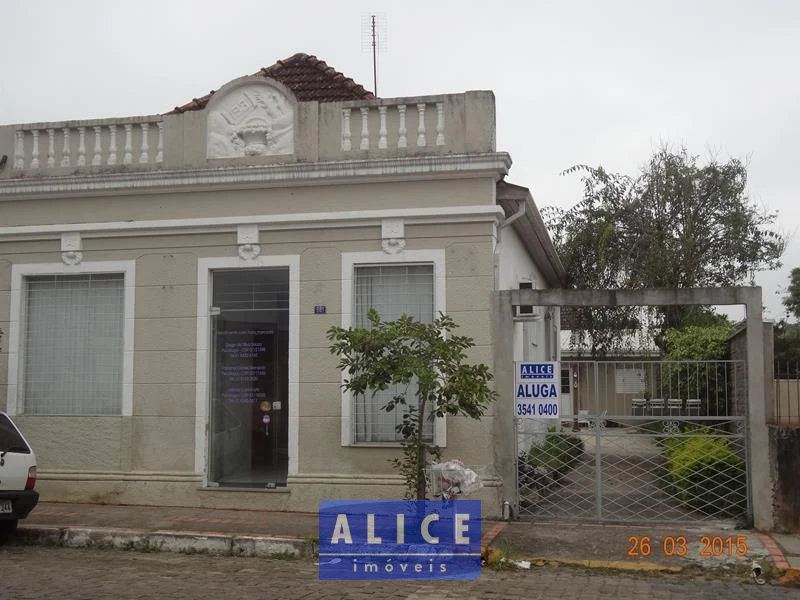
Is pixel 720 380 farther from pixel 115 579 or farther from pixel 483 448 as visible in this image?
pixel 115 579

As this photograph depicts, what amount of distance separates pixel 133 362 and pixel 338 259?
3045 millimetres

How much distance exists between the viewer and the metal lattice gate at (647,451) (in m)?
10.1

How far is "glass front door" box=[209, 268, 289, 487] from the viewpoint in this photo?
11.2m

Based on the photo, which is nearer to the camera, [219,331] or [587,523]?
[587,523]

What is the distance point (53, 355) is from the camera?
1193 centimetres

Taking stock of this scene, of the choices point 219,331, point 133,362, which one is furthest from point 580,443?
point 133,362

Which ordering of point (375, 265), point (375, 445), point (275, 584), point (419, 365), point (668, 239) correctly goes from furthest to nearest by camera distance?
1. point (668, 239)
2. point (375, 265)
3. point (375, 445)
4. point (419, 365)
5. point (275, 584)

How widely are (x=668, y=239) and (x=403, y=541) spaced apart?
40.8 ft

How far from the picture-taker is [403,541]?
29.8ft

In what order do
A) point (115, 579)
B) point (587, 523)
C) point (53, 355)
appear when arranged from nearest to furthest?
point (115, 579) < point (587, 523) < point (53, 355)

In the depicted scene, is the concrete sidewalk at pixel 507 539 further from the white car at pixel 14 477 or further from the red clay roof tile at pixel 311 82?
the red clay roof tile at pixel 311 82

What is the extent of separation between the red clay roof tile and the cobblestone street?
22.6 ft

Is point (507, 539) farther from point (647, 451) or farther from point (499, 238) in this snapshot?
point (499, 238)

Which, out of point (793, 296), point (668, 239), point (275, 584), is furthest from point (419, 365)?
point (793, 296)
